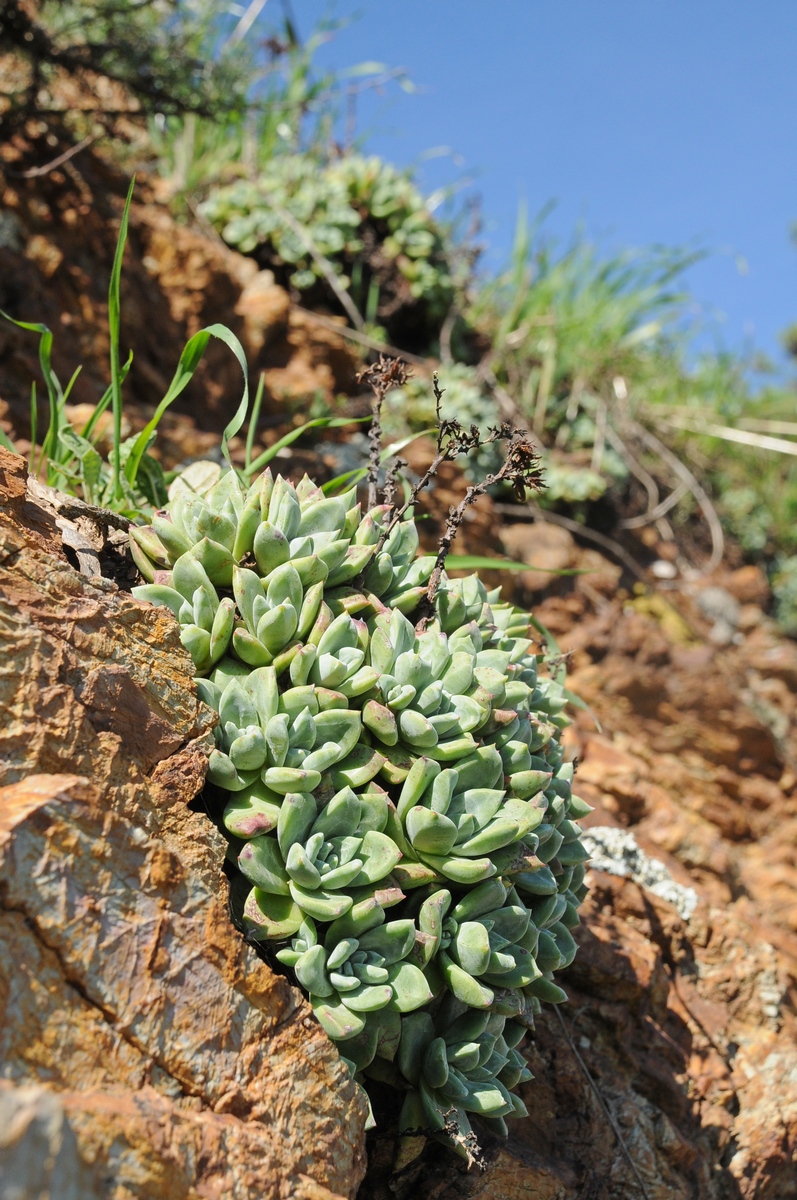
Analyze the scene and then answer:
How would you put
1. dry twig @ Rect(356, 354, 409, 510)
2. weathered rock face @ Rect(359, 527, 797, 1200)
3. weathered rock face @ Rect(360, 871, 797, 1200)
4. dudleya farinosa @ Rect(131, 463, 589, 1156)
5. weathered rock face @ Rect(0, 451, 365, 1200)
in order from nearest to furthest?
weathered rock face @ Rect(0, 451, 365, 1200)
dudleya farinosa @ Rect(131, 463, 589, 1156)
weathered rock face @ Rect(360, 871, 797, 1200)
weathered rock face @ Rect(359, 527, 797, 1200)
dry twig @ Rect(356, 354, 409, 510)

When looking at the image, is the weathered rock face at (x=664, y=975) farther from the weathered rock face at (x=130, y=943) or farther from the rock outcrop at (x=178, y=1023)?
the weathered rock face at (x=130, y=943)

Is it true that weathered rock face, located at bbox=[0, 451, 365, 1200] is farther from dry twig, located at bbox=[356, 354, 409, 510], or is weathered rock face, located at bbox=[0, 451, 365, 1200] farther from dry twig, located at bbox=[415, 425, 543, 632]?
dry twig, located at bbox=[356, 354, 409, 510]

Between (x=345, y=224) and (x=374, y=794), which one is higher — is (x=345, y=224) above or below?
above

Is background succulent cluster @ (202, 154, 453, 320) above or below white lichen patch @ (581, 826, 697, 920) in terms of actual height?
above

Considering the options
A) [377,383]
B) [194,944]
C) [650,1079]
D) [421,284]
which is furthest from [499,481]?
[421,284]

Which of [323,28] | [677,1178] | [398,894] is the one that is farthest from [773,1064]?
[323,28]

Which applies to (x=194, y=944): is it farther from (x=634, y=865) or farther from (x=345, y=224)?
(x=345, y=224)

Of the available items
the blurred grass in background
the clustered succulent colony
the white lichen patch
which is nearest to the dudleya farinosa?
the clustered succulent colony

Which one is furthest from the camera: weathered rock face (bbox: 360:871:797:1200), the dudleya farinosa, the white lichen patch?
the white lichen patch
